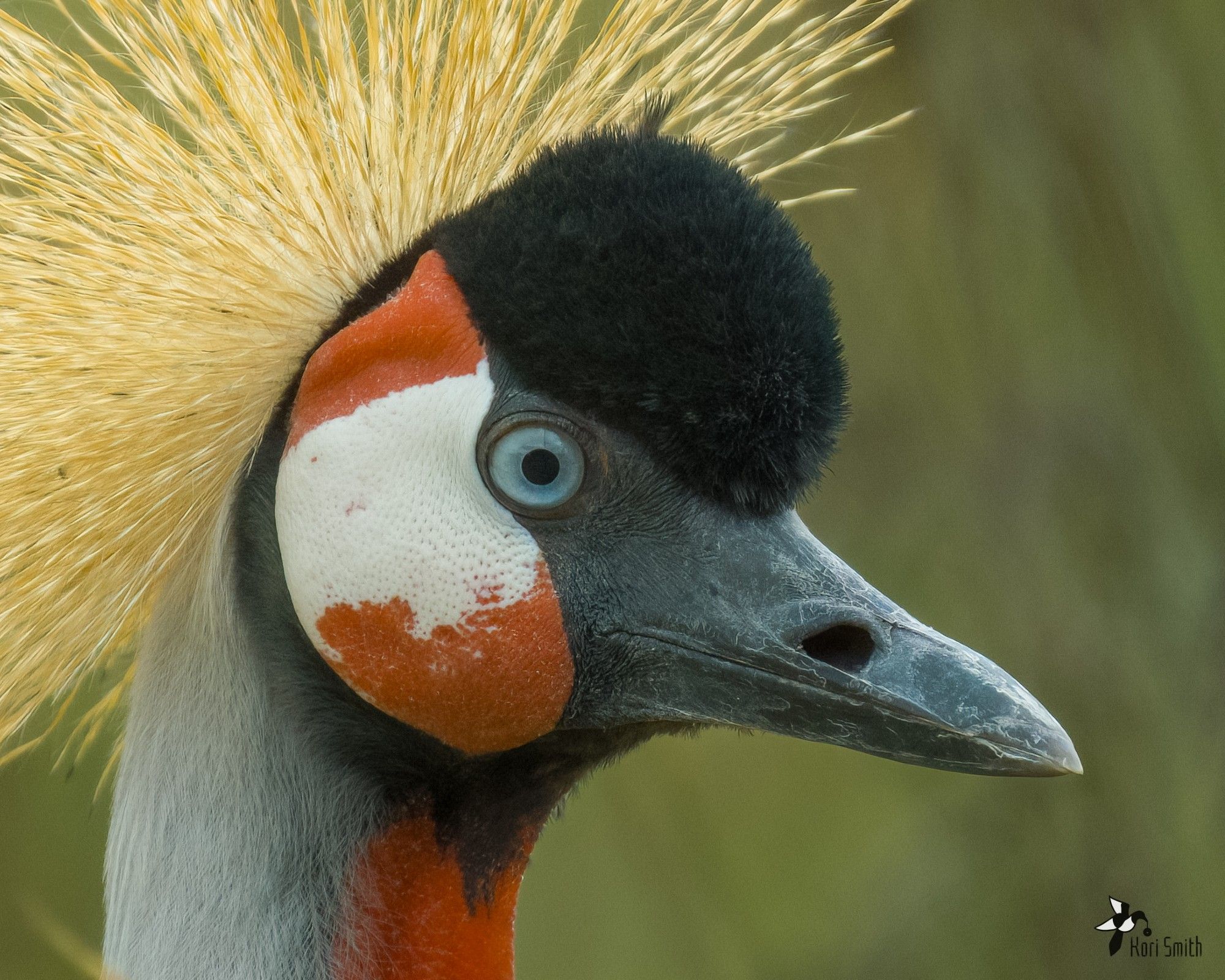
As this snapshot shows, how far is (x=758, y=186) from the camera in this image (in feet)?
3.87

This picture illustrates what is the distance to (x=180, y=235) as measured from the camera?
1.16m

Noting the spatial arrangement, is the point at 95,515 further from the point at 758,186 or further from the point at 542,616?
the point at 758,186

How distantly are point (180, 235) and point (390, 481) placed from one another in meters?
0.31

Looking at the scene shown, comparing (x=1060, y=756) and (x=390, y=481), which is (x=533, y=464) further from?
(x=1060, y=756)

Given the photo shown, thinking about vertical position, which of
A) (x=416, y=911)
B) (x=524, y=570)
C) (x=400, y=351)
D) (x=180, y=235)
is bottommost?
(x=416, y=911)

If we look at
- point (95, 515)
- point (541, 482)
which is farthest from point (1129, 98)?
point (95, 515)

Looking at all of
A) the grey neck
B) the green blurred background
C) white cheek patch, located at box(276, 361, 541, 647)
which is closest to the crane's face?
white cheek patch, located at box(276, 361, 541, 647)

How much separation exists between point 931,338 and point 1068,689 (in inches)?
28.0

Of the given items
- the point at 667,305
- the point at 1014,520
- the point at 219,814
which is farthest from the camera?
the point at 1014,520

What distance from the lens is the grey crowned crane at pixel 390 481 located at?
1.10m

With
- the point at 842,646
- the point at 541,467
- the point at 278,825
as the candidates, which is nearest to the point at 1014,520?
the point at 842,646

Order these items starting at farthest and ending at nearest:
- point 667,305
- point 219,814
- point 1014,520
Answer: point 1014,520
point 219,814
point 667,305

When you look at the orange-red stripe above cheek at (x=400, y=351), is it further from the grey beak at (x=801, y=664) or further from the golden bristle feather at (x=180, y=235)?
the grey beak at (x=801, y=664)

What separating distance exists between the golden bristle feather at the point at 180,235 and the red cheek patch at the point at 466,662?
8.5 inches
